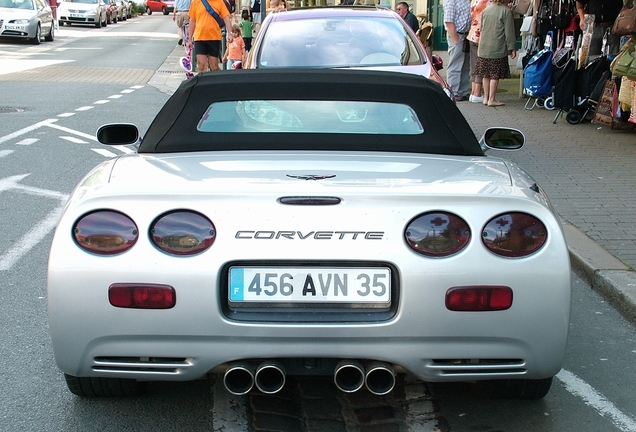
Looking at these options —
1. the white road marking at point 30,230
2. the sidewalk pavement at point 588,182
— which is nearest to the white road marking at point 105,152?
the white road marking at point 30,230

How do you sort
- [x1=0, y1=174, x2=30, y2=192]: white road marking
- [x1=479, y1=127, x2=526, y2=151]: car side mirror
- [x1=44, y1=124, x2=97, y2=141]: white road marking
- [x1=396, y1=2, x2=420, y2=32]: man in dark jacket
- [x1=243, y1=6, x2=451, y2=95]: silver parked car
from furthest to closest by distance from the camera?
[x1=396, y1=2, x2=420, y2=32]: man in dark jacket → [x1=44, y1=124, x2=97, y2=141]: white road marking → [x1=0, y1=174, x2=30, y2=192]: white road marking → [x1=243, y1=6, x2=451, y2=95]: silver parked car → [x1=479, y1=127, x2=526, y2=151]: car side mirror

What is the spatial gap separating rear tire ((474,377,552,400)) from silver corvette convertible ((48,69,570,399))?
316 millimetres

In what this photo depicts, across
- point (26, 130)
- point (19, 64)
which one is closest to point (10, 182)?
point (26, 130)

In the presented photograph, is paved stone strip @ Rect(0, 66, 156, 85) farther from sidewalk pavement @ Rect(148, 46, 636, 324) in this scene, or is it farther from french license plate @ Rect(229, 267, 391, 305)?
french license plate @ Rect(229, 267, 391, 305)

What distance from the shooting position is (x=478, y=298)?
316 centimetres

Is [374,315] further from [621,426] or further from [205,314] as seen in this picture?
[621,426]

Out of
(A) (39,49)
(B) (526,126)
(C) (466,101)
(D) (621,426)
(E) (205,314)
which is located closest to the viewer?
(E) (205,314)

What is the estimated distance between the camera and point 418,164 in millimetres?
3680

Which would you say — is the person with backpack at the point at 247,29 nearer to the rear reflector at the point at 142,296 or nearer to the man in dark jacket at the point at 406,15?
the man in dark jacket at the point at 406,15

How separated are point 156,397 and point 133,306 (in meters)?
0.80

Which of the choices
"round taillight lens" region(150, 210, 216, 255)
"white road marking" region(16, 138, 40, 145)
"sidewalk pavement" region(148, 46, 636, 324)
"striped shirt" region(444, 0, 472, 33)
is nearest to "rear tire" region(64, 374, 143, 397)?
"round taillight lens" region(150, 210, 216, 255)

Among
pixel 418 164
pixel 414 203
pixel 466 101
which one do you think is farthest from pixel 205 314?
pixel 466 101

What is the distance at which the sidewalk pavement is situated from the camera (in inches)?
226

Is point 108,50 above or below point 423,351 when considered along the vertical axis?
below
